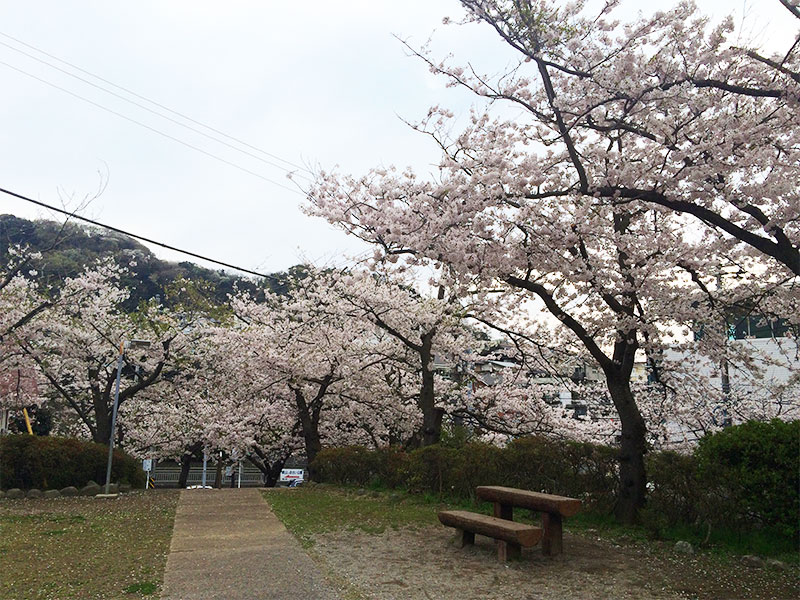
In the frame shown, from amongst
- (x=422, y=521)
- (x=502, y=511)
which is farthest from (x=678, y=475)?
(x=422, y=521)

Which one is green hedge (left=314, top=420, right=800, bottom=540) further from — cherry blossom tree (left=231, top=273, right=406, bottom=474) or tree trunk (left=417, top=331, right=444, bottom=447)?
cherry blossom tree (left=231, top=273, right=406, bottom=474)

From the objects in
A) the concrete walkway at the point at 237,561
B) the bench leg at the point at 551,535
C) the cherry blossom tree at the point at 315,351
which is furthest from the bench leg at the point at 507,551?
the cherry blossom tree at the point at 315,351

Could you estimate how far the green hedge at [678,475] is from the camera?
5754 millimetres

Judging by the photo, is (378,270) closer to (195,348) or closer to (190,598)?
(190,598)

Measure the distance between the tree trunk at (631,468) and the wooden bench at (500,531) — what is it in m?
2.52

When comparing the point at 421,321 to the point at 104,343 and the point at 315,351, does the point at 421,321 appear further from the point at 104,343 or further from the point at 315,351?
the point at 104,343

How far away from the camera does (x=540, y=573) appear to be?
523 cm

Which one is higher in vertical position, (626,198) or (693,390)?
(626,198)

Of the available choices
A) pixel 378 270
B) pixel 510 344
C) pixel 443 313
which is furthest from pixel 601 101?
pixel 510 344

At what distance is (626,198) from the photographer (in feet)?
22.0

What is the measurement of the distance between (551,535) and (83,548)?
493 centimetres

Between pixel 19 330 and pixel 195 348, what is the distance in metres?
4.85

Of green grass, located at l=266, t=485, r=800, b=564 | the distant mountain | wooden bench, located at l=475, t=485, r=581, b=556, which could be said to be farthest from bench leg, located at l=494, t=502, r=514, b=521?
the distant mountain

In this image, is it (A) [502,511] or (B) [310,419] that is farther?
(B) [310,419]
